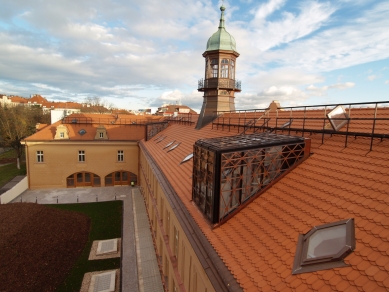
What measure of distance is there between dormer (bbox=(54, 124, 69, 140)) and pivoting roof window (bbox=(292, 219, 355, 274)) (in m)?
31.4

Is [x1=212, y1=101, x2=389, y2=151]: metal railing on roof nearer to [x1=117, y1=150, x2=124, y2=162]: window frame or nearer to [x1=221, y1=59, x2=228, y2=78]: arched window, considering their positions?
[x1=221, y1=59, x2=228, y2=78]: arched window

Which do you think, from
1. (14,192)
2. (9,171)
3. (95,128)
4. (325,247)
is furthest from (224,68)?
(9,171)

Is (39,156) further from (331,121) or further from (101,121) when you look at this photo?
(331,121)

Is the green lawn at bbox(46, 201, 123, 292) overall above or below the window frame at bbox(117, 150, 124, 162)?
below

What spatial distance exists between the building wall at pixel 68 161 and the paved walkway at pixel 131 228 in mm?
1628

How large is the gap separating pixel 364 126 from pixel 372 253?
528 centimetres

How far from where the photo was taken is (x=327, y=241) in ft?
15.2

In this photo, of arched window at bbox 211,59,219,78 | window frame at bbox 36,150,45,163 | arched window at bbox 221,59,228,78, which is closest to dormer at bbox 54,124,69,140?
window frame at bbox 36,150,45,163

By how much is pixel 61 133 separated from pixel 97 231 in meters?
16.5

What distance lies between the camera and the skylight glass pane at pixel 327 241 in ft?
14.6

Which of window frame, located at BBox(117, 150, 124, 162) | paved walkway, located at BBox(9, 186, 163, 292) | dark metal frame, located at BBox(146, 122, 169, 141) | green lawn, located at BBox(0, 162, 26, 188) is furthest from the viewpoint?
green lawn, located at BBox(0, 162, 26, 188)

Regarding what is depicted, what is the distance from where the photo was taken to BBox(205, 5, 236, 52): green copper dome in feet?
66.2

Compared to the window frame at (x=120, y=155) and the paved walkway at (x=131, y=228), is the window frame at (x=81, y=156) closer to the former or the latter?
the paved walkway at (x=131, y=228)

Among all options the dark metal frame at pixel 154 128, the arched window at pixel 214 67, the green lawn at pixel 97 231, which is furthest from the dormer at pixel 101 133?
the arched window at pixel 214 67
